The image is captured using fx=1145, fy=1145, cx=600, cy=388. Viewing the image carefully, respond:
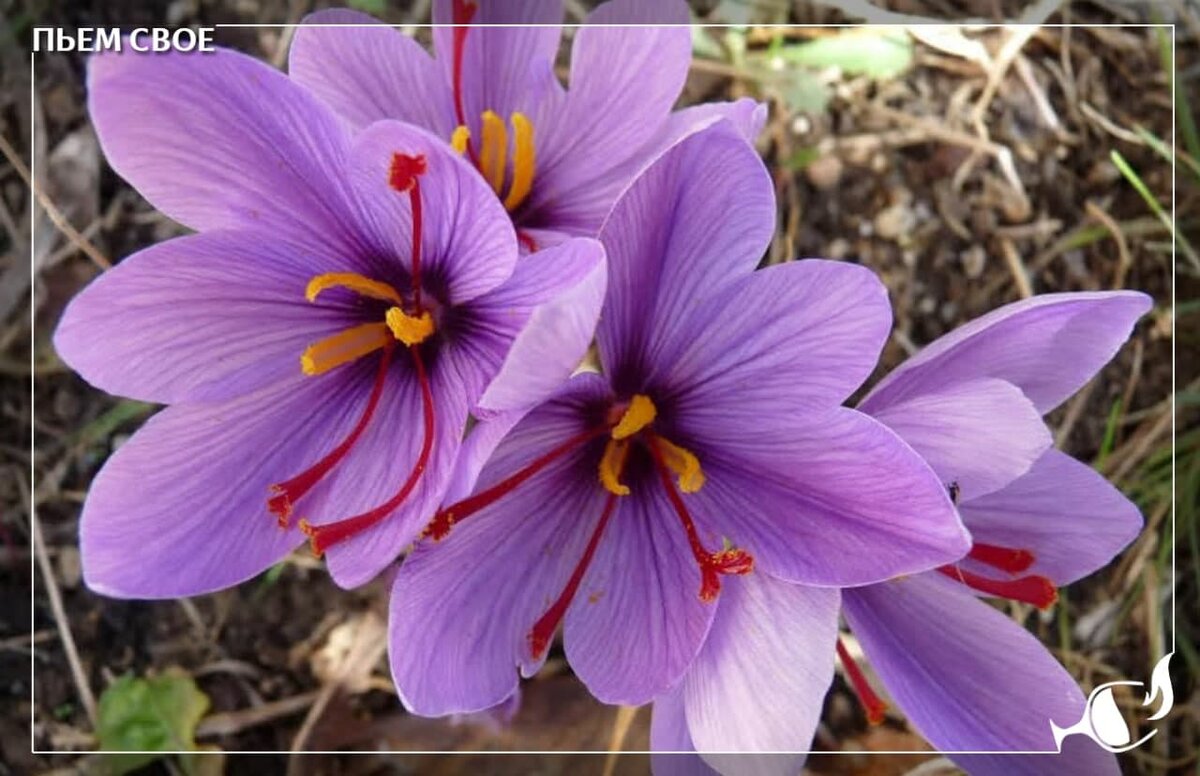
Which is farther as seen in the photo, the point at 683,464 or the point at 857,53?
the point at 857,53

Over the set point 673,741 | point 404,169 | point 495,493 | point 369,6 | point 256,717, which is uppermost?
point 369,6

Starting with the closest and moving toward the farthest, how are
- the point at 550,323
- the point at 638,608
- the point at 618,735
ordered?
the point at 550,323, the point at 638,608, the point at 618,735

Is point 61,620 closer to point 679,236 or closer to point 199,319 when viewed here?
point 199,319

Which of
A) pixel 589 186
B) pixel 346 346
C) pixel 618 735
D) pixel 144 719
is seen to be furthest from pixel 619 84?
pixel 144 719

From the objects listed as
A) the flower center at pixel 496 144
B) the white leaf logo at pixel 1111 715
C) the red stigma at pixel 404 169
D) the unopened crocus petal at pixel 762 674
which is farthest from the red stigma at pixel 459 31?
the white leaf logo at pixel 1111 715

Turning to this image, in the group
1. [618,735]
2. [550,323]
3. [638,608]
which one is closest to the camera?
[550,323]

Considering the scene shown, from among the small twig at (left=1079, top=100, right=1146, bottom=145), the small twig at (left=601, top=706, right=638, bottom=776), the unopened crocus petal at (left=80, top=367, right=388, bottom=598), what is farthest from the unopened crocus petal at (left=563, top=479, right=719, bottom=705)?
the small twig at (left=1079, top=100, right=1146, bottom=145)
